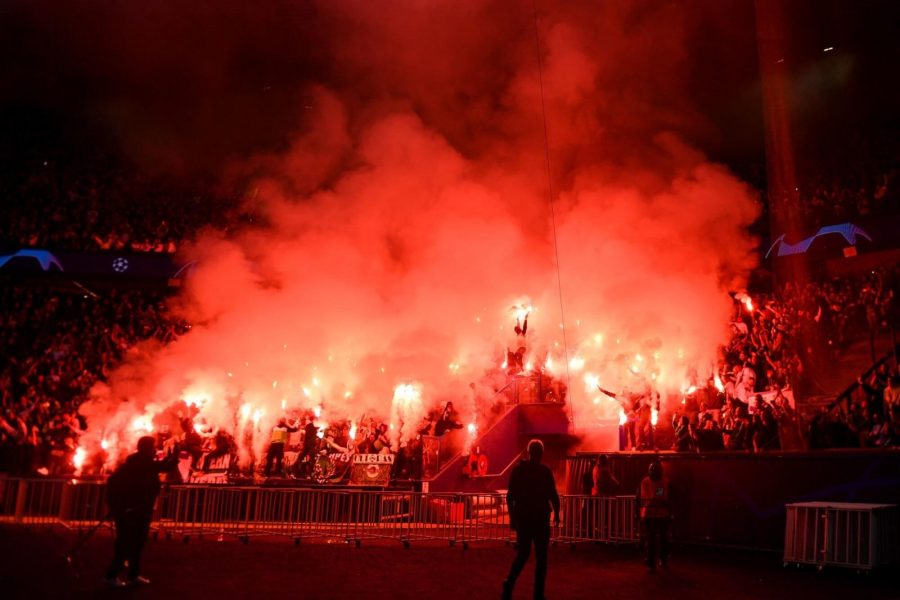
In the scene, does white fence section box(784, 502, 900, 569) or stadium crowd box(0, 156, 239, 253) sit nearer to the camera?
white fence section box(784, 502, 900, 569)

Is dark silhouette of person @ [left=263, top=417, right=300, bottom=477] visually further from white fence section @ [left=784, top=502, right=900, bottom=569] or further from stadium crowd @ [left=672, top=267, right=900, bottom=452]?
white fence section @ [left=784, top=502, right=900, bottom=569]

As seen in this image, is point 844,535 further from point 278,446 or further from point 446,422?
point 278,446

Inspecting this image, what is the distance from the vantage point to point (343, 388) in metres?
16.5

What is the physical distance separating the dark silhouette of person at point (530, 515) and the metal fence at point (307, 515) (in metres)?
3.90

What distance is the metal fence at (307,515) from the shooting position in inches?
392

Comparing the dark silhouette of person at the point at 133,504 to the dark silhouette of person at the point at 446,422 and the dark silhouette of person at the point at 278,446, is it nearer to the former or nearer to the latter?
the dark silhouette of person at the point at 278,446

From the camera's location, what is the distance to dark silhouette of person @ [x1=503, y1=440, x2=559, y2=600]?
5.78 meters

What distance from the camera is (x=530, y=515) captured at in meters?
5.89

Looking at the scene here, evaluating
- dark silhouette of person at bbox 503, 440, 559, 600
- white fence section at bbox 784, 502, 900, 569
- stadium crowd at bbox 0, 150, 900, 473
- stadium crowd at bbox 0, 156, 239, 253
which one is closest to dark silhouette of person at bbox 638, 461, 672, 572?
white fence section at bbox 784, 502, 900, 569

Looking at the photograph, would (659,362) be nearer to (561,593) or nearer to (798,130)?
(798,130)

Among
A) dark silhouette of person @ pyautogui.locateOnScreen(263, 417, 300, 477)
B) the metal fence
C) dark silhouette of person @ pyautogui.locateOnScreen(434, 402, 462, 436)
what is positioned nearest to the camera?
the metal fence

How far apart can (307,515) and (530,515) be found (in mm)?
5530

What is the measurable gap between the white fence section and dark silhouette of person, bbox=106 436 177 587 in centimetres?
688

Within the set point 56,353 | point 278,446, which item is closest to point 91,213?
point 56,353
